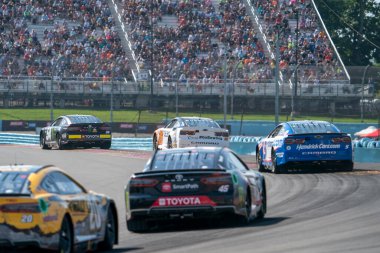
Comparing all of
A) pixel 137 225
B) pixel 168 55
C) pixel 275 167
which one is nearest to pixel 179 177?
pixel 137 225

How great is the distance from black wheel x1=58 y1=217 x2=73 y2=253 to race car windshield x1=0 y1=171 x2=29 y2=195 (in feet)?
1.85

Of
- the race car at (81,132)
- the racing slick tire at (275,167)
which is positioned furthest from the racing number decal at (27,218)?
the race car at (81,132)

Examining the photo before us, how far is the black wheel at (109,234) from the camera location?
12797 millimetres

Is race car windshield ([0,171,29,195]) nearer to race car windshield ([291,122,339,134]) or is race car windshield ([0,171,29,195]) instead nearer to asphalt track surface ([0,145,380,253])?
asphalt track surface ([0,145,380,253])

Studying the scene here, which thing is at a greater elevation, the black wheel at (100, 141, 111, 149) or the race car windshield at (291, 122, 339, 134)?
the race car windshield at (291, 122, 339, 134)

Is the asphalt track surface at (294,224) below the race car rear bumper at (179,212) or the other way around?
below

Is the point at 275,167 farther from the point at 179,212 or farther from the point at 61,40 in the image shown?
the point at 61,40

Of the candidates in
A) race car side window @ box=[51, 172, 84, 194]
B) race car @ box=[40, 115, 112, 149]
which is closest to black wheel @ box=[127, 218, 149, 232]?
race car side window @ box=[51, 172, 84, 194]

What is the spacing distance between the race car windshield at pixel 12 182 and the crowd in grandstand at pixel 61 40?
4449 cm

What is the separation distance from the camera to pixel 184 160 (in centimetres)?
1505

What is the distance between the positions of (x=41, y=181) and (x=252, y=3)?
57.3 meters

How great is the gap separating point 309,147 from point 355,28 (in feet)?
232

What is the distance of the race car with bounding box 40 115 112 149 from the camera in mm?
39625

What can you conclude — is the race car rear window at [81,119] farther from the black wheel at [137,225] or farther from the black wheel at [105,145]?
the black wheel at [137,225]
